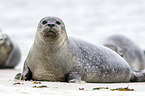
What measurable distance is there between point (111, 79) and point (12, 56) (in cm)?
623

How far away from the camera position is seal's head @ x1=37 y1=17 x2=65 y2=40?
4.15 metres

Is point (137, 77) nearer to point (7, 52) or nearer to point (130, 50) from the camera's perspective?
point (130, 50)

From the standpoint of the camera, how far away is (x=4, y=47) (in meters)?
9.98

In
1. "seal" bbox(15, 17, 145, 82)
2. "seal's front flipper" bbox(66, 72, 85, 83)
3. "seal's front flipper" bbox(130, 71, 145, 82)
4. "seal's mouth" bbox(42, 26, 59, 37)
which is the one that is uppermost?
"seal's mouth" bbox(42, 26, 59, 37)

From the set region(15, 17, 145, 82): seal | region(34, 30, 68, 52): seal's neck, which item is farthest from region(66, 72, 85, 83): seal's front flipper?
region(34, 30, 68, 52): seal's neck

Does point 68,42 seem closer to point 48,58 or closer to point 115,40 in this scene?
point 48,58

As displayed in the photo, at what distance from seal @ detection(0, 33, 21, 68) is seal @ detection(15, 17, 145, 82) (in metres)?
5.47

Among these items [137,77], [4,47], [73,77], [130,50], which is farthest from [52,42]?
[130,50]

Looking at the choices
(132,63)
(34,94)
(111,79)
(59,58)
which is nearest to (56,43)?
(59,58)

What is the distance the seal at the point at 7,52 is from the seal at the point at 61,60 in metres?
5.47

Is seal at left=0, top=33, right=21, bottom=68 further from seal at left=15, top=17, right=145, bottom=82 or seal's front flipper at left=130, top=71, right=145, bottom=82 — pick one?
seal's front flipper at left=130, top=71, right=145, bottom=82

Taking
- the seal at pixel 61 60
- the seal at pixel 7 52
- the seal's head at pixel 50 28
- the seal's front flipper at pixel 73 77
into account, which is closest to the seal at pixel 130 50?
the seal at pixel 7 52

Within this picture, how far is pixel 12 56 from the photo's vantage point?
1051 cm

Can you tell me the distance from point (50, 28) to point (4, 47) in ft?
20.4
